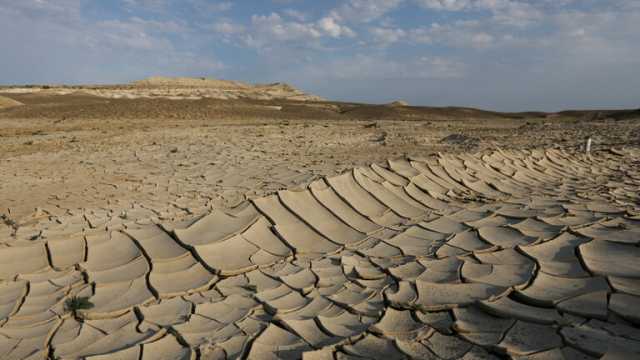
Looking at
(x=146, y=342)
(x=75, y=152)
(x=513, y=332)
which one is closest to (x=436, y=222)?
(x=513, y=332)

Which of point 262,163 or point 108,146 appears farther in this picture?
point 108,146

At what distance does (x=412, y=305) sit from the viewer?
2.35m

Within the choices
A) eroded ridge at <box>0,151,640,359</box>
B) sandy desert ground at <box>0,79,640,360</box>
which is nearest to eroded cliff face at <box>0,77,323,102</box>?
sandy desert ground at <box>0,79,640,360</box>

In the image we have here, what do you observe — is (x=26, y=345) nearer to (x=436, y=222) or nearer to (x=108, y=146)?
(x=436, y=222)

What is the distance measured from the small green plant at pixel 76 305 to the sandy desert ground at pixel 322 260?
1 cm

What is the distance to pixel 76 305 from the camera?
2.63 metres

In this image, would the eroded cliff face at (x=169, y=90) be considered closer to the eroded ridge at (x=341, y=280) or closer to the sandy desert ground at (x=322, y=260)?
the sandy desert ground at (x=322, y=260)

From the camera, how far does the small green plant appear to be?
259 cm

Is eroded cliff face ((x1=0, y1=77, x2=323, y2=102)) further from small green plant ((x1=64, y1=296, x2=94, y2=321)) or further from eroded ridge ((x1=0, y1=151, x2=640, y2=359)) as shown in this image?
small green plant ((x1=64, y1=296, x2=94, y2=321))

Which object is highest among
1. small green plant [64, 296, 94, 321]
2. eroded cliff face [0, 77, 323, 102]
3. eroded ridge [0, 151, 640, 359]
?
eroded cliff face [0, 77, 323, 102]

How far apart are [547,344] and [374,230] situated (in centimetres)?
190

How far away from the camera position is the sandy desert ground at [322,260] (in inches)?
83.0

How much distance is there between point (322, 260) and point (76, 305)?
147cm

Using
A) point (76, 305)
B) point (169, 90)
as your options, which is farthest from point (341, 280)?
point (169, 90)
